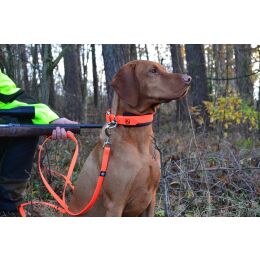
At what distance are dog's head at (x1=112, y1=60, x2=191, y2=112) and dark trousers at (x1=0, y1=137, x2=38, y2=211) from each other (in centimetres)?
134

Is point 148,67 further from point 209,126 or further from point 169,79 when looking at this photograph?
point 209,126

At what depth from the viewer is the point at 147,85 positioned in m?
3.48

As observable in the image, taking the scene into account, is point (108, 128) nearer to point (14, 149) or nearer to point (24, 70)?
point (14, 149)

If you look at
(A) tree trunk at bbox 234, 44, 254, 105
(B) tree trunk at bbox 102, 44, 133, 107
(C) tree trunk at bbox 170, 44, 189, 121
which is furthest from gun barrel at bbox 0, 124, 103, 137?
(A) tree trunk at bbox 234, 44, 254, 105

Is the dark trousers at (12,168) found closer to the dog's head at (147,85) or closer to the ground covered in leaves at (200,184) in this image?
the ground covered in leaves at (200,184)

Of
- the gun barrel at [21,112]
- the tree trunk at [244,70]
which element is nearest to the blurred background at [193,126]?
the tree trunk at [244,70]

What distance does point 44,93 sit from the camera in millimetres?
6695

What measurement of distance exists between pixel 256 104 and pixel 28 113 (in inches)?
252

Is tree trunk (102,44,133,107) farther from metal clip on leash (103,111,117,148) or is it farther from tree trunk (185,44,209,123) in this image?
tree trunk (185,44,209,123)

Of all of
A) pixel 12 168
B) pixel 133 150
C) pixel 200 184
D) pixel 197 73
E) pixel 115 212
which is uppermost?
pixel 197 73

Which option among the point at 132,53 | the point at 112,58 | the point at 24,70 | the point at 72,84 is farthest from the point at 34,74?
the point at 72,84

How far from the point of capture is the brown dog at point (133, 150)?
130 inches

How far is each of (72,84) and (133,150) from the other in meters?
10.3

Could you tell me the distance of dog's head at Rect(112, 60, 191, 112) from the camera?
134 inches
